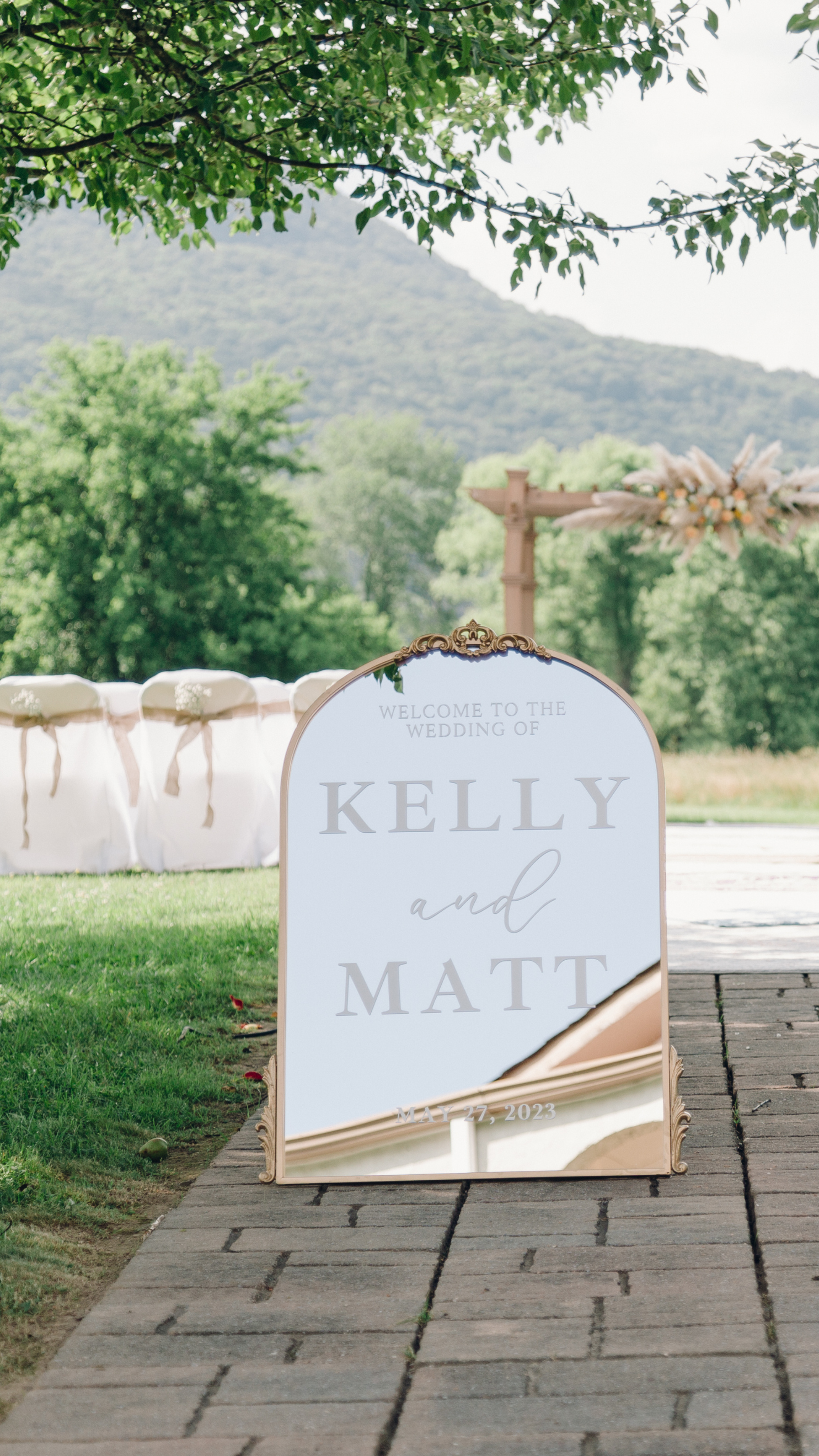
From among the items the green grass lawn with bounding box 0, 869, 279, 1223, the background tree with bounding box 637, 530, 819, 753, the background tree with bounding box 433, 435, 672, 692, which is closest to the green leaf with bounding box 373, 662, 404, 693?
the green grass lawn with bounding box 0, 869, 279, 1223

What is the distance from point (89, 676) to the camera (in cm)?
3666

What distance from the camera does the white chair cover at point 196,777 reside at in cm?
1106

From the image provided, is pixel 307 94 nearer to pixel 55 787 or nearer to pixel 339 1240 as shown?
pixel 339 1240

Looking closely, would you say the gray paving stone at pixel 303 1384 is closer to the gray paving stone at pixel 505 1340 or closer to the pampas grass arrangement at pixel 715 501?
the gray paving stone at pixel 505 1340

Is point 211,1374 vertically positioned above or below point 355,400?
below

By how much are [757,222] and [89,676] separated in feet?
109

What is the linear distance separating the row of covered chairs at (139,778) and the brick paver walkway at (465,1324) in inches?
296

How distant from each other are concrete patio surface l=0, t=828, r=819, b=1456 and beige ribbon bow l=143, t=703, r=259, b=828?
7.47m

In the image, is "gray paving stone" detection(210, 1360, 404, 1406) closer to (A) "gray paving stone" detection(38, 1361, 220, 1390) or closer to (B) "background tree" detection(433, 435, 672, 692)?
(A) "gray paving stone" detection(38, 1361, 220, 1390)

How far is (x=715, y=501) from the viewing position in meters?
14.3

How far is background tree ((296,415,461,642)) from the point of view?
7525 cm

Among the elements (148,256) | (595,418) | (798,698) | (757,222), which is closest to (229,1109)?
(757,222)

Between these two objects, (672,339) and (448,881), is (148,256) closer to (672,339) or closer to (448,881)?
(672,339)

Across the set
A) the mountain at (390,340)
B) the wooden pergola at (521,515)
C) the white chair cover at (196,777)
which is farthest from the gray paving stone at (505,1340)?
the mountain at (390,340)
